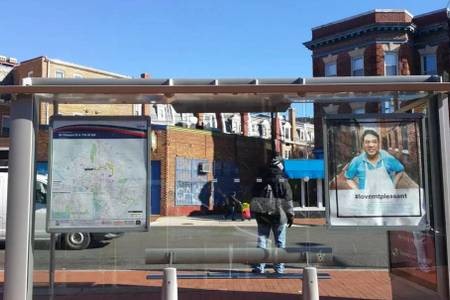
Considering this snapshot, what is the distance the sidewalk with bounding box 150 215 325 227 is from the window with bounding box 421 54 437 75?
29154 millimetres

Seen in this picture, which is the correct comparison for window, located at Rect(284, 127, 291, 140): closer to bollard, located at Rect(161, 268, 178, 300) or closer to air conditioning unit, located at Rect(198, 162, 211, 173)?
air conditioning unit, located at Rect(198, 162, 211, 173)

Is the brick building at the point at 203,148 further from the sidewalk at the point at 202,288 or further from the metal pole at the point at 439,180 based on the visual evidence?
the metal pole at the point at 439,180

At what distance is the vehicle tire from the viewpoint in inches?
289

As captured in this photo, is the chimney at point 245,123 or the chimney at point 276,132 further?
the chimney at point 245,123

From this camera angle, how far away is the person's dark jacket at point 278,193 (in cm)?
724

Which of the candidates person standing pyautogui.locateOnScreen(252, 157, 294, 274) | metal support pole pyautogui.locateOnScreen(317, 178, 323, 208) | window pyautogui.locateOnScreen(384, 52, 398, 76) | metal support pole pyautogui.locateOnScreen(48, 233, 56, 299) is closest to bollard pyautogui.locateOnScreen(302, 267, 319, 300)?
metal support pole pyautogui.locateOnScreen(317, 178, 323, 208)

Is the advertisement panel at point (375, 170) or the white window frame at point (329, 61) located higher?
the white window frame at point (329, 61)

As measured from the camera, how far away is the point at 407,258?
22.1 ft

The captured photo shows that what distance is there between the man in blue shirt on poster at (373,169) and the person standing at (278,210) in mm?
1136

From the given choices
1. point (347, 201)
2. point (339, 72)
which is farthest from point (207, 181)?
point (339, 72)

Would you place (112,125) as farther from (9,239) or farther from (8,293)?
(8,293)

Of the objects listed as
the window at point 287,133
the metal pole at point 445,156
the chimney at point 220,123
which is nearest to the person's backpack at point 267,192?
the window at point 287,133

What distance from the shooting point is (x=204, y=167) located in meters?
7.25

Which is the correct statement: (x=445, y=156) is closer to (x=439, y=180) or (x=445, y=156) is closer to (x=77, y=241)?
(x=439, y=180)
